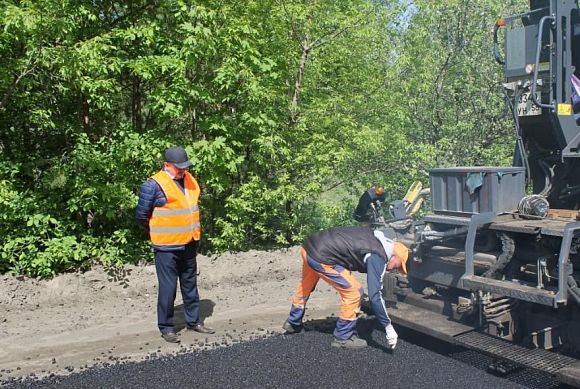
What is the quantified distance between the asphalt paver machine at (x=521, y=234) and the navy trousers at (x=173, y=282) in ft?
6.67

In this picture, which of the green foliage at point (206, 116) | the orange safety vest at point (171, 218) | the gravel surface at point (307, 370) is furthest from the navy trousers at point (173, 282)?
the green foliage at point (206, 116)

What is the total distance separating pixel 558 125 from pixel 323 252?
7.58 feet

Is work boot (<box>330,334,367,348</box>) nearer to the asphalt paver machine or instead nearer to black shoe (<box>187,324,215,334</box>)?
the asphalt paver machine

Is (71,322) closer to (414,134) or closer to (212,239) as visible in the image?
(212,239)

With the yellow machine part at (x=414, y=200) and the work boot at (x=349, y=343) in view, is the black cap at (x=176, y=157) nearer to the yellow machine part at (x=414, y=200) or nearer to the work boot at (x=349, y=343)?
the work boot at (x=349, y=343)

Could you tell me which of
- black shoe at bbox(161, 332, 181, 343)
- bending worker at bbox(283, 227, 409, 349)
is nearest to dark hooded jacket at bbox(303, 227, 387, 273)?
bending worker at bbox(283, 227, 409, 349)

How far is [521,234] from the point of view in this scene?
480 cm

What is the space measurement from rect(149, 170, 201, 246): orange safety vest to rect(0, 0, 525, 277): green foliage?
6.66 ft

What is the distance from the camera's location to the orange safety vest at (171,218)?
546cm

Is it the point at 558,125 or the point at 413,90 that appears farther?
the point at 413,90

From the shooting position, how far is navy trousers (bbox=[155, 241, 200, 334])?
5.55 meters

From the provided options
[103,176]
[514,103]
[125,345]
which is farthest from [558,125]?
[103,176]

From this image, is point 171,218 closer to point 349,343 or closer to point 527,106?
point 349,343

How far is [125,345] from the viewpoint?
557 centimetres
